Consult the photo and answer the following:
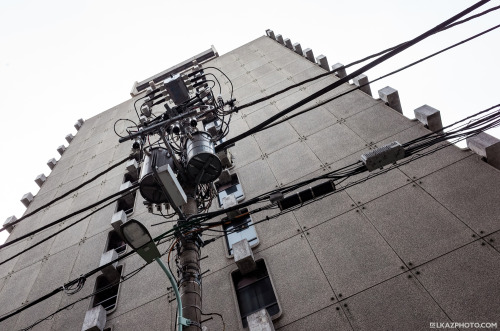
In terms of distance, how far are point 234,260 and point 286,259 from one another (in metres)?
1.40

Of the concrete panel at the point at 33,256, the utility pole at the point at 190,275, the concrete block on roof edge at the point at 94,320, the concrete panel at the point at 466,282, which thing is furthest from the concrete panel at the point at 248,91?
the utility pole at the point at 190,275

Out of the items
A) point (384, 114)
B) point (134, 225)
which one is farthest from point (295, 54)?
point (134, 225)

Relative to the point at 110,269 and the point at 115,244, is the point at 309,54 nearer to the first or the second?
the point at 115,244

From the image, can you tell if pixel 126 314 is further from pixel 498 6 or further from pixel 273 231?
pixel 498 6

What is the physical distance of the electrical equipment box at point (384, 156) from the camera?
5051 mm

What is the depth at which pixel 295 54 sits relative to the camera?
18.2 meters

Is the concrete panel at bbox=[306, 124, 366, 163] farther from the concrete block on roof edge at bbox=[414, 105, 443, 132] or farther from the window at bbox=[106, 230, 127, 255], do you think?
the window at bbox=[106, 230, 127, 255]

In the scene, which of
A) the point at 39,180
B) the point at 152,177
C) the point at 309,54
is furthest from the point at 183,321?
the point at 39,180

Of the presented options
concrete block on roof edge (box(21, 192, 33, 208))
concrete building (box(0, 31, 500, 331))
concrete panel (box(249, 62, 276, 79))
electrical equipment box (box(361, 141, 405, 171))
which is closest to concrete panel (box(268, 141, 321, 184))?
concrete building (box(0, 31, 500, 331))

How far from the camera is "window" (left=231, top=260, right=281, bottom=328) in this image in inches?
288

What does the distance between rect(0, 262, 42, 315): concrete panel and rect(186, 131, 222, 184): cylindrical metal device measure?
914cm

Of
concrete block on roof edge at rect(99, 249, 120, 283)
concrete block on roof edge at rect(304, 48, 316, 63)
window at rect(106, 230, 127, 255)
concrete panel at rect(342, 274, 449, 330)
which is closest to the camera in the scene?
Result: concrete panel at rect(342, 274, 449, 330)

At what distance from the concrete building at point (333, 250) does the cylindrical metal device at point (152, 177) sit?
3478 millimetres

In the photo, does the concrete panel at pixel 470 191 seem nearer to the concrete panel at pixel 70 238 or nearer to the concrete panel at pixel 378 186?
the concrete panel at pixel 378 186
